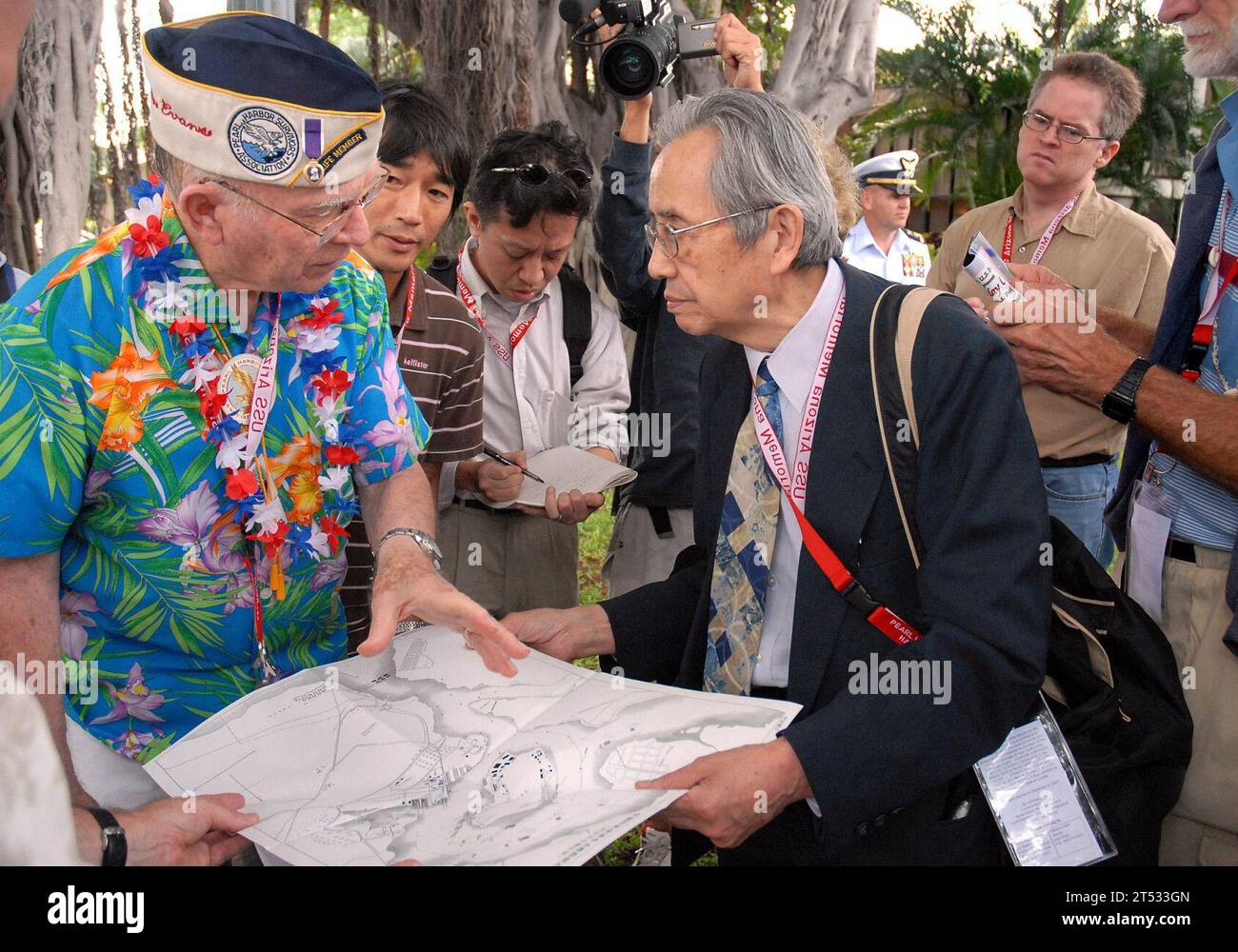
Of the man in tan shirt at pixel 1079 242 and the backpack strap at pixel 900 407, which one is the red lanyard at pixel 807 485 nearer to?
the backpack strap at pixel 900 407

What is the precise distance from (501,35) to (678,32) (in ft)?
11.1

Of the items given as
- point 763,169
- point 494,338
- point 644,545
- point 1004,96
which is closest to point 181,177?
point 763,169

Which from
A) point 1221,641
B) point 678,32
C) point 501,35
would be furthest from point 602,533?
point 1221,641

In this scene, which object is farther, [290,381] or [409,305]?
[409,305]

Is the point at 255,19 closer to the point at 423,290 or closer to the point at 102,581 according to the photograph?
the point at 102,581

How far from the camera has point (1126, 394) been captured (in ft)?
7.78

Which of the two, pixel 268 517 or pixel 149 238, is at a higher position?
pixel 149 238

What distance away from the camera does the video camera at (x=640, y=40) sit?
365 cm

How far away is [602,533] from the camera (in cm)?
810

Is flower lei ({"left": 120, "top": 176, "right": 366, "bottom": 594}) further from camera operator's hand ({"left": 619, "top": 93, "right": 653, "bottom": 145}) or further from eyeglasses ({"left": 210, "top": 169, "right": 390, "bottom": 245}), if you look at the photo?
camera operator's hand ({"left": 619, "top": 93, "right": 653, "bottom": 145})

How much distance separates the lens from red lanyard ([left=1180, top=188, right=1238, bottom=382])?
2314mm

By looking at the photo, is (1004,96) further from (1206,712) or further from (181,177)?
(181,177)

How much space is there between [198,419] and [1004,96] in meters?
17.2

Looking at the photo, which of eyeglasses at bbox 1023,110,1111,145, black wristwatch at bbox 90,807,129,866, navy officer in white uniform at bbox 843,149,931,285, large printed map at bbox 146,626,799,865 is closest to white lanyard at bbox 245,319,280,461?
large printed map at bbox 146,626,799,865
